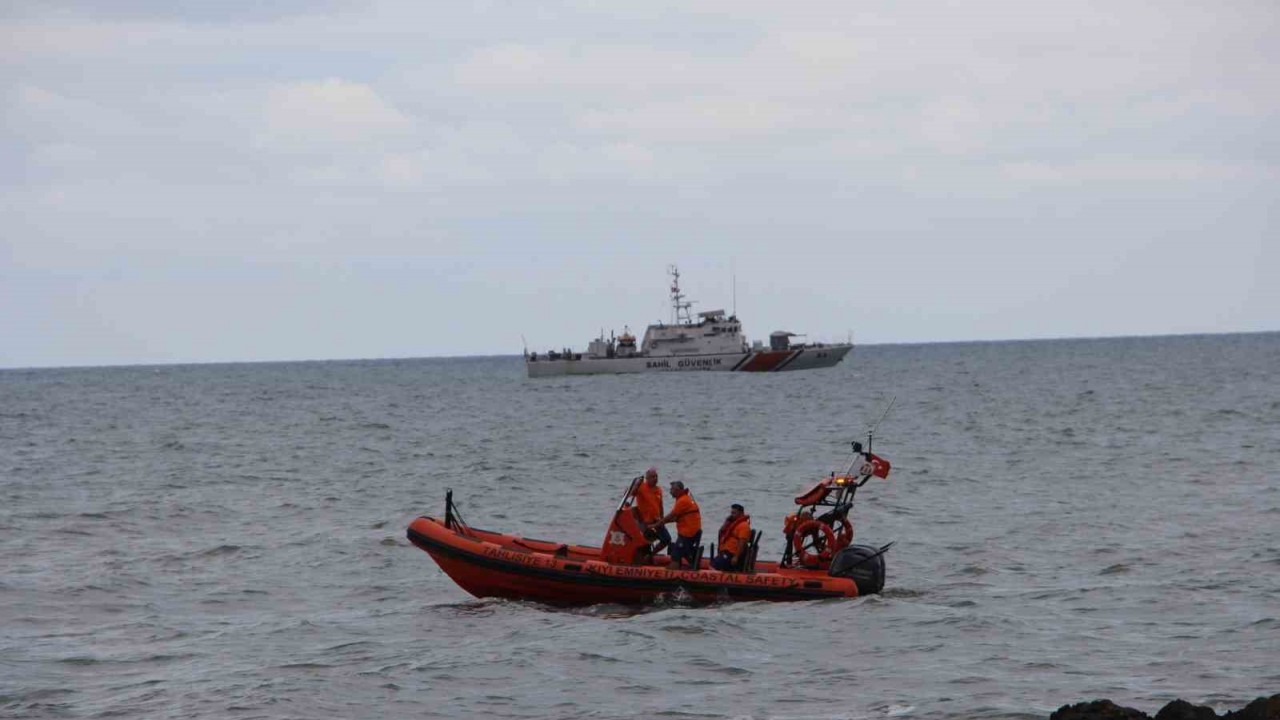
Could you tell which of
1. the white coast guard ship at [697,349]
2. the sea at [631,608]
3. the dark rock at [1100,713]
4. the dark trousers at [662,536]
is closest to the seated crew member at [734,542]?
the sea at [631,608]

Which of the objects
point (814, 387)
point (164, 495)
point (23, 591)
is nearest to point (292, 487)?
point (164, 495)

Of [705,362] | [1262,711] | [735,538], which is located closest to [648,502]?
[735,538]

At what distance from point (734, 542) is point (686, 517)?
0.62 meters

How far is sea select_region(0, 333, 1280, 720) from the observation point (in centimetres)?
1302

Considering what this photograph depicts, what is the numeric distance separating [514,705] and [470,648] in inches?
90.6

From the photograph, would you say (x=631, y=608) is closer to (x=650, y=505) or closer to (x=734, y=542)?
(x=650, y=505)

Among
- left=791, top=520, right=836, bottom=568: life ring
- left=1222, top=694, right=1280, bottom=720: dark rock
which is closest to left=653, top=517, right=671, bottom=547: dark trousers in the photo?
left=791, top=520, right=836, bottom=568: life ring

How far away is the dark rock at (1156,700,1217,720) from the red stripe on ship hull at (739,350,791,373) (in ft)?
277

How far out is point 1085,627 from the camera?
1530 centimetres

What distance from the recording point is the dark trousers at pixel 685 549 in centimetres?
1672

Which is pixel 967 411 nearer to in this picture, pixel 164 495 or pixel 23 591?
pixel 164 495

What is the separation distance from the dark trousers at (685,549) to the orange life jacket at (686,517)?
5cm

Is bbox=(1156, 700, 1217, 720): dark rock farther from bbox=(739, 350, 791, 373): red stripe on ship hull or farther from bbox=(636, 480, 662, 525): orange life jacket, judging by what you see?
bbox=(739, 350, 791, 373): red stripe on ship hull

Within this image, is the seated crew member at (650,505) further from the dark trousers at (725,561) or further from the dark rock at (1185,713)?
the dark rock at (1185,713)
